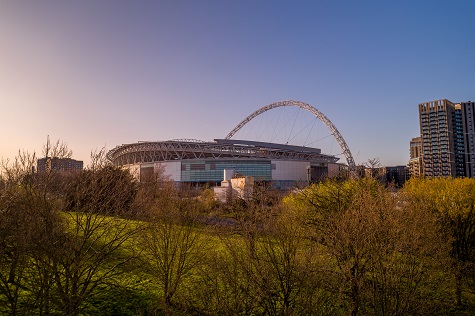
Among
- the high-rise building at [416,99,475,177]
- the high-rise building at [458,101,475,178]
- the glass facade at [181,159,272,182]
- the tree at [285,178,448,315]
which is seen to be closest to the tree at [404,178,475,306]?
the tree at [285,178,448,315]

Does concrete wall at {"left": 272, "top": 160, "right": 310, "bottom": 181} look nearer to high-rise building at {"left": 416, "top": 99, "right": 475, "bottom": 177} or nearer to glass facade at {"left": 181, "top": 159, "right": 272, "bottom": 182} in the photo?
glass facade at {"left": 181, "top": 159, "right": 272, "bottom": 182}

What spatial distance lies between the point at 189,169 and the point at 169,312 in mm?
69786

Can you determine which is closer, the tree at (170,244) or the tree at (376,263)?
the tree at (376,263)

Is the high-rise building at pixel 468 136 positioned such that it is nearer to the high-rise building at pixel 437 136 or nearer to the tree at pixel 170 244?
the high-rise building at pixel 437 136

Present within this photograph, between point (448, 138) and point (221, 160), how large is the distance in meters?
61.7

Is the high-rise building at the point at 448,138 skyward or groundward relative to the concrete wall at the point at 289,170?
skyward

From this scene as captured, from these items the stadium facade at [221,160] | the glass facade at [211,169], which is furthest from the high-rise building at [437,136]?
the glass facade at [211,169]

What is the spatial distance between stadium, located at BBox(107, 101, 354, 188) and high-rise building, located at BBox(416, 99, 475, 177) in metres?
24.7

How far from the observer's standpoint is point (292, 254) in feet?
28.8

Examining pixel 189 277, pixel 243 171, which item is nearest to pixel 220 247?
pixel 189 277

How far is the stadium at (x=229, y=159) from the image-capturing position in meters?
78.4

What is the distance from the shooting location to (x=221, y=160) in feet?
258

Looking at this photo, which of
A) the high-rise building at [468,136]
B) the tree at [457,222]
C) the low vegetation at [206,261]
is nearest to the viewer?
the low vegetation at [206,261]

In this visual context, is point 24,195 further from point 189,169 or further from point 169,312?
point 189,169
